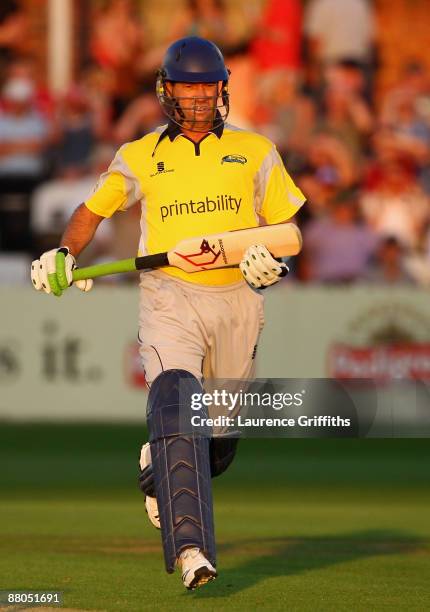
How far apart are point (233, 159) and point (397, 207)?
969 centimetres

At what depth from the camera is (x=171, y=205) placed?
6340mm

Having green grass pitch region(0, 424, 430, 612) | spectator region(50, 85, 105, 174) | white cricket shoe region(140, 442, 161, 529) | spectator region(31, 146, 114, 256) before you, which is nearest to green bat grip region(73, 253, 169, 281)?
white cricket shoe region(140, 442, 161, 529)

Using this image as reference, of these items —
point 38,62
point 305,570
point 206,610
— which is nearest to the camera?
point 206,610

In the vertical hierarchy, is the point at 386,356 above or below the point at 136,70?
below

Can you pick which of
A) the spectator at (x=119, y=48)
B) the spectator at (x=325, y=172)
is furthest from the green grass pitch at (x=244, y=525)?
the spectator at (x=119, y=48)

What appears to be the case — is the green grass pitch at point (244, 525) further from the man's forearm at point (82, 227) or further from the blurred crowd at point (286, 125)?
the blurred crowd at point (286, 125)

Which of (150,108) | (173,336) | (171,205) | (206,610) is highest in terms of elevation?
(150,108)

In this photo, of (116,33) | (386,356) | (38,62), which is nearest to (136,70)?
(116,33)

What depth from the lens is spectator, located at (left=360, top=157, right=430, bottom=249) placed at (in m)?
15.8

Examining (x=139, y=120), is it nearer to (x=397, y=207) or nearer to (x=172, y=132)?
(x=397, y=207)

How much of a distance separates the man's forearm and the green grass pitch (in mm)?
1477

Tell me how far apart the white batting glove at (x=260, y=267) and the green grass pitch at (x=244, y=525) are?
128cm

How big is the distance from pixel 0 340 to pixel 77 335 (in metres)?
0.77

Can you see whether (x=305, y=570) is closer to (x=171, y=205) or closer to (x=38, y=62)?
(x=171, y=205)
